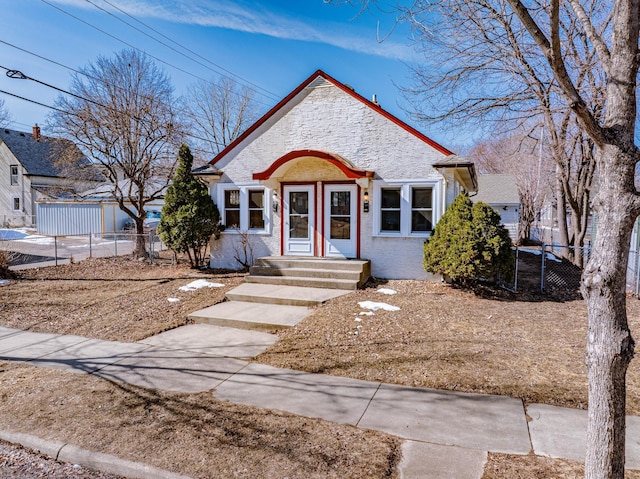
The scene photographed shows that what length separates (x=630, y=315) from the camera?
26.3ft

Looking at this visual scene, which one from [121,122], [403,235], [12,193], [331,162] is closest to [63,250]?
[121,122]

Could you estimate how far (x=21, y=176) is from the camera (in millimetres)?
31359

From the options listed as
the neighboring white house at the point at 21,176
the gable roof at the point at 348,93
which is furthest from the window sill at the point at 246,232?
the neighboring white house at the point at 21,176

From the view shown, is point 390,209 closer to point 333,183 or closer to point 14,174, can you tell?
point 333,183

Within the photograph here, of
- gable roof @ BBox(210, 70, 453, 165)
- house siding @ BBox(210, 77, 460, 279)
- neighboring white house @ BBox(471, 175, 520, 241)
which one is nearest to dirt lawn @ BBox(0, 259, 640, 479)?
house siding @ BBox(210, 77, 460, 279)

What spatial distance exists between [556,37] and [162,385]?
503cm

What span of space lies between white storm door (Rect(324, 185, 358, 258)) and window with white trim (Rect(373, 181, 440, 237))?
64cm

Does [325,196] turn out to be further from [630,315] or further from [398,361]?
[630,315]

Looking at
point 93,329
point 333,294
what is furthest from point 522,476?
point 93,329

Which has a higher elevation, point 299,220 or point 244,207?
point 244,207

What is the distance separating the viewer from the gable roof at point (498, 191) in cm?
2659

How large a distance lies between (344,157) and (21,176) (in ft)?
104

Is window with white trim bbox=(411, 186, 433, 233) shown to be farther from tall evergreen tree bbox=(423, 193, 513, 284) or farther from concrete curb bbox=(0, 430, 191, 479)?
concrete curb bbox=(0, 430, 191, 479)

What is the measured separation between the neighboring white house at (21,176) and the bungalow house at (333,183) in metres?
25.8
